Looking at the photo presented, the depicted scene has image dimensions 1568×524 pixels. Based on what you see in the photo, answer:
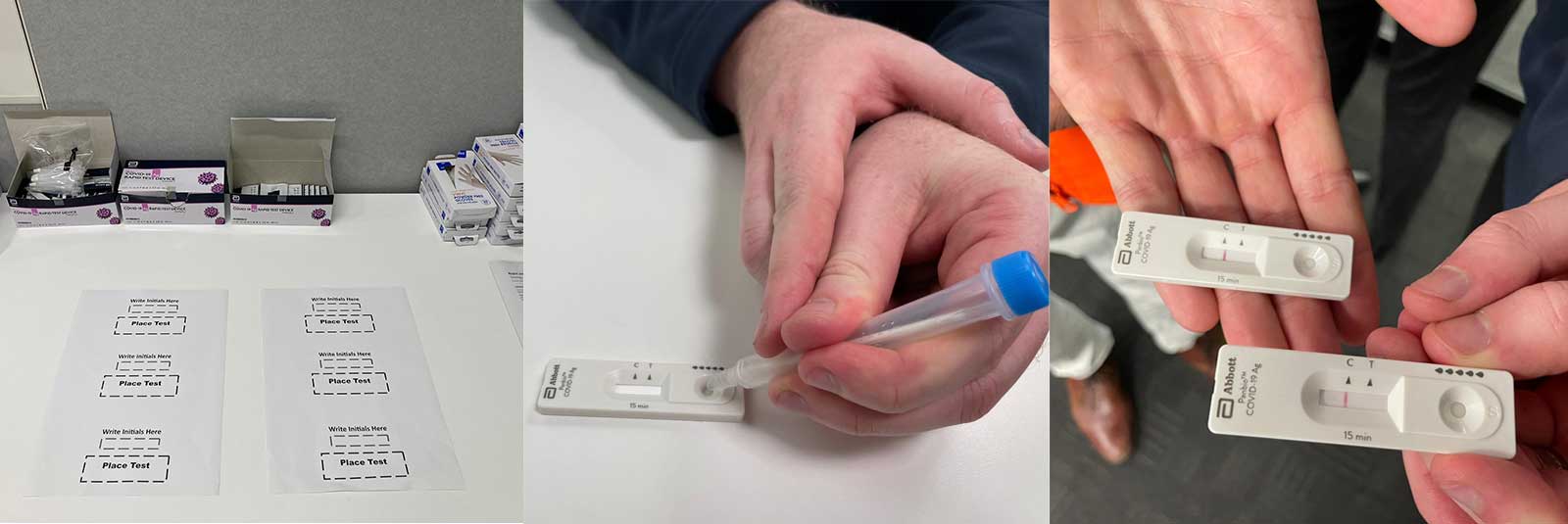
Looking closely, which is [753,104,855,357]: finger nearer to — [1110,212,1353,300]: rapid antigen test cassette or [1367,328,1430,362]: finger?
[1110,212,1353,300]: rapid antigen test cassette

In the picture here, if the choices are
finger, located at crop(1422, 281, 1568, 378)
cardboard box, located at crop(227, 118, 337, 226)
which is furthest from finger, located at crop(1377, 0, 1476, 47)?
cardboard box, located at crop(227, 118, 337, 226)

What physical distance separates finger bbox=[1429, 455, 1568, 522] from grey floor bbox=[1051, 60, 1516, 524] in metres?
0.07

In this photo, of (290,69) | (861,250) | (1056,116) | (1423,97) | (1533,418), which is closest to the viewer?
(861,250)

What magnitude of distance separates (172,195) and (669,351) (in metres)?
1.61

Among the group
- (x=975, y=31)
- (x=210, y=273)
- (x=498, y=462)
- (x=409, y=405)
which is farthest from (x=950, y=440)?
(x=210, y=273)

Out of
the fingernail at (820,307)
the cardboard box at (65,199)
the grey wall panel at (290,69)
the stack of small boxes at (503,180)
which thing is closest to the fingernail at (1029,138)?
the fingernail at (820,307)

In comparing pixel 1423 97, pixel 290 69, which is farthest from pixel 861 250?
pixel 290 69

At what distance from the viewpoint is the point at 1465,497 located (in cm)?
69

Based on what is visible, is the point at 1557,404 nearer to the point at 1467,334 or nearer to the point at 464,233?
the point at 1467,334

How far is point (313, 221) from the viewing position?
1978 millimetres

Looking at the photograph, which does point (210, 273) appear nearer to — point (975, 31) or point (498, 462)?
point (498, 462)

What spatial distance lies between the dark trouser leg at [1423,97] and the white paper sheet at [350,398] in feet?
3.41

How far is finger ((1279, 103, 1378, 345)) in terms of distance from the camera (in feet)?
2.63

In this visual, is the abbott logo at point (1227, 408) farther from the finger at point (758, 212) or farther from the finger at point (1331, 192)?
the finger at point (758, 212)
